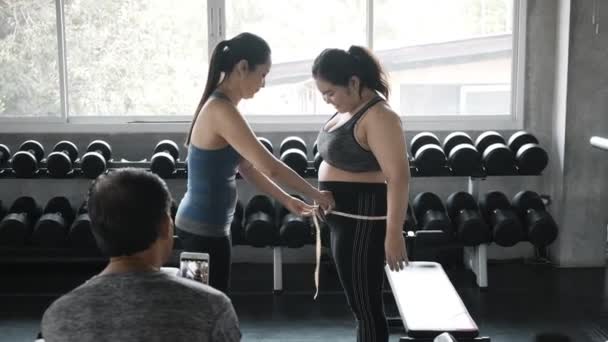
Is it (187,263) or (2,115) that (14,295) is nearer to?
(2,115)

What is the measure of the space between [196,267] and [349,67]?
794 millimetres

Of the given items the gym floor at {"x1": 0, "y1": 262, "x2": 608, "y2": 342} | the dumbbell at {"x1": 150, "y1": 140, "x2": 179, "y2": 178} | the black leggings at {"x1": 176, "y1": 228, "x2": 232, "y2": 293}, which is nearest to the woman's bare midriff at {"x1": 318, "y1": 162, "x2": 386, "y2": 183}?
the black leggings at {"x1": 176, "y1": 228, "x2": 232, "y2": 293}

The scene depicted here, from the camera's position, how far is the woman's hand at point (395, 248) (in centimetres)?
202

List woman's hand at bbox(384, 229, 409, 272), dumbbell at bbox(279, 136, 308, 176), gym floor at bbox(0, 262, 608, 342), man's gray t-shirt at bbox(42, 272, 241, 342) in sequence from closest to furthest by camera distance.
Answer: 1. man's gray t-shirt at bbox(42, 272, 241, 342)
2. woman's hand at bbox(384, 229, 409, 272)
3. gym floor at bbox(0, 262, 608, 342)
4. dumbbell at bbox(279, 136, 308, 176)

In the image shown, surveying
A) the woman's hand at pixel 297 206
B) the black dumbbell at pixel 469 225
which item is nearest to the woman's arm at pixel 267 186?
the woman's hand at pixel 297 206

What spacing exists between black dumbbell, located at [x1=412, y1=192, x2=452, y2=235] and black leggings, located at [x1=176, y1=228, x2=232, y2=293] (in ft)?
6.50

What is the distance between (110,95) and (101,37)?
35 cm

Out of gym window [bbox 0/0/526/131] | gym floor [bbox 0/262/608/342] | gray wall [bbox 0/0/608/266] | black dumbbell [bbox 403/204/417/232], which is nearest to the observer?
gym floor [bbox 0/262/608/342]

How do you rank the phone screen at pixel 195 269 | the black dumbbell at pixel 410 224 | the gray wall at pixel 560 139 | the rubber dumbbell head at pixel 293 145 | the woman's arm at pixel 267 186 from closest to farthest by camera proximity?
1. the phone screen at pixel 195 269
2. the woman's arm at pixel 267 186
3. the black dumbbell at pixel 410 224
4. the rubber dumbbell head at pixel 293 145
5. the gray wall at pixel 560 139

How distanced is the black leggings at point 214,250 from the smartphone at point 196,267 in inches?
12.7

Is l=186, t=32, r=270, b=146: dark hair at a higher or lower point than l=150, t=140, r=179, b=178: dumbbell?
higher

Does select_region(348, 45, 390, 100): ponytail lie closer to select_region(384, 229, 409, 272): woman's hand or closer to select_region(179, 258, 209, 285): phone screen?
select_region(384, 229, 409, 272): woman's hand

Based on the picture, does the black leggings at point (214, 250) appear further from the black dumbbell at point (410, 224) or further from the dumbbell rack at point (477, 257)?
the dumbbell rack at point (477, 257)

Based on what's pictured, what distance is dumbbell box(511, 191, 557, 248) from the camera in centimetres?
378
